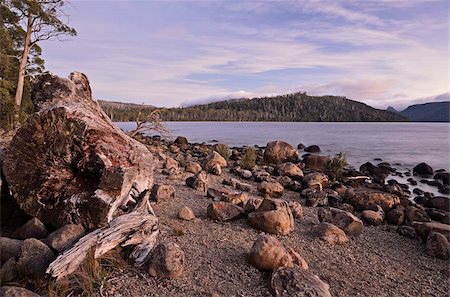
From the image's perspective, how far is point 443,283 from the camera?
504cm

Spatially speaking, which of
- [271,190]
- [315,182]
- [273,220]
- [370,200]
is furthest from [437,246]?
[315,182]

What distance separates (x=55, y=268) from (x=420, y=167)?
1975 centimetres

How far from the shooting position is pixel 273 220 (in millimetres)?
6133

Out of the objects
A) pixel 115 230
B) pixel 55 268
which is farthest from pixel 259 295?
pixel 55 268

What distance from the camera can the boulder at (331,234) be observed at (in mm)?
6020

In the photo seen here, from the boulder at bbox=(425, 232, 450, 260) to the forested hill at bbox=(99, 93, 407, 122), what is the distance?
125277 millimetres

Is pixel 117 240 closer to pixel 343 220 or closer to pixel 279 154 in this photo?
pixel 343 220

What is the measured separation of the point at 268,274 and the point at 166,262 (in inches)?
53.8

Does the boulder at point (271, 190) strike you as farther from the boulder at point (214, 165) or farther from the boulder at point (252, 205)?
the boulder at point (214, 165)

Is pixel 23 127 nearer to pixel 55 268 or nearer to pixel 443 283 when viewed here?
pixel 55 268

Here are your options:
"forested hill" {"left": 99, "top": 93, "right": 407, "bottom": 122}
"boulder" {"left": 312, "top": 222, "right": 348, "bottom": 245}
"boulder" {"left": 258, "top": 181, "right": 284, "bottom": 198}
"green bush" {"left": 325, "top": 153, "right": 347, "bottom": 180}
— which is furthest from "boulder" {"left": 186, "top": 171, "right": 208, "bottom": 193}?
"forested hill" {"left": 99, "top": 93, "right": 407, "bottom": 122}

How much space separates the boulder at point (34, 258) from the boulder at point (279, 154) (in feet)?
49.6

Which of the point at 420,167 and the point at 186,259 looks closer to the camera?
the point at 186,259

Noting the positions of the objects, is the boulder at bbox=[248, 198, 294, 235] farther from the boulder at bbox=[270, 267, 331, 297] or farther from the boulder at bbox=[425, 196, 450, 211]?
the boulder at bbox=[425, 196, 450, 211]
